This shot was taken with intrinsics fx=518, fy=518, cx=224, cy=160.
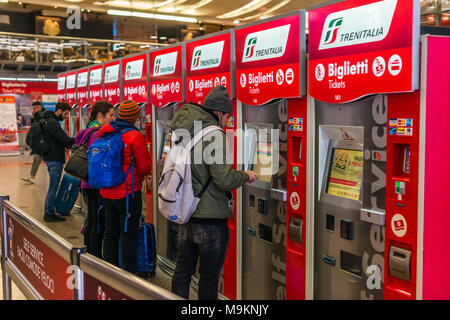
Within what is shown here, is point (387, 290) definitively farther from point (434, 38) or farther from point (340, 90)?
point (434, 38)

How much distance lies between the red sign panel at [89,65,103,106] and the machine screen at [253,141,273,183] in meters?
3.56

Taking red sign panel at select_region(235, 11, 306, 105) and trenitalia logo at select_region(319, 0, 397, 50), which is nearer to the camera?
trenitalia logo at select_region(319, 0, 397, 50)

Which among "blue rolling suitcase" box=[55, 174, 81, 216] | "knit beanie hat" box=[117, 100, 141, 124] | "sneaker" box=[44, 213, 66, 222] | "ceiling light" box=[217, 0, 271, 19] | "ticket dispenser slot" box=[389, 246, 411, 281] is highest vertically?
"ceiling light" box=[217, 0, 271, 19]

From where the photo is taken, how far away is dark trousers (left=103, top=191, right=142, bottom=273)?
4.10 m

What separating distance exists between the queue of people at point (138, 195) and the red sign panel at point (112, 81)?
0.69m

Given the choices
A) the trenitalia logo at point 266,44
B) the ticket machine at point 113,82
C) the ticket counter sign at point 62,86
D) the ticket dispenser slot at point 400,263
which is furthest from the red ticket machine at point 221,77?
the ticket counter sign at point 62,86

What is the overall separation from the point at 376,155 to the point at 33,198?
23.6ft

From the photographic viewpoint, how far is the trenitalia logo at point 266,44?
3.13m

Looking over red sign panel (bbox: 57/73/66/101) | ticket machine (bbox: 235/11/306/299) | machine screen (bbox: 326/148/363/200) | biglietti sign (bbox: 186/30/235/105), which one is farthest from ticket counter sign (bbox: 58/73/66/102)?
machine screen (bbox: 326/148/363/200)

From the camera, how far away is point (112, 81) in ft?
20.2

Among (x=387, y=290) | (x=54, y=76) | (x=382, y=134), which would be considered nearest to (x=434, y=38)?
(x=382, y=134)

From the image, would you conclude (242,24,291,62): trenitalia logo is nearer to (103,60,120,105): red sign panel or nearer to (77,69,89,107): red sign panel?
(103,60,120,105): red sign panel

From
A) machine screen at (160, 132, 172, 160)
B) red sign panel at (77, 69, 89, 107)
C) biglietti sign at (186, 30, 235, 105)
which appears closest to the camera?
biglietti sign at (186, 30, 235, 105)
